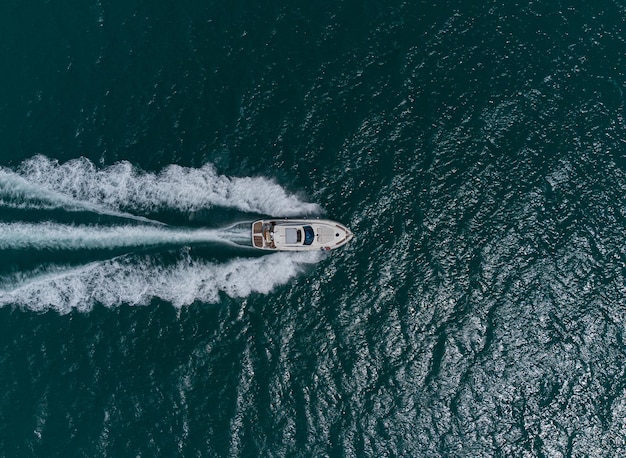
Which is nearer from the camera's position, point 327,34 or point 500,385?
point 500,385

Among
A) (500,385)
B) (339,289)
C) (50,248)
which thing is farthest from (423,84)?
(50,248)

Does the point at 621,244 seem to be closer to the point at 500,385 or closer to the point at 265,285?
the point at 500,385

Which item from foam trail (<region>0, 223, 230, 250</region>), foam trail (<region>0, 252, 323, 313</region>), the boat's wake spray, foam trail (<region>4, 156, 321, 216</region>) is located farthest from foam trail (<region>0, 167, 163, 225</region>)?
foam trail (<region>0, 252, 323, 313</region>)

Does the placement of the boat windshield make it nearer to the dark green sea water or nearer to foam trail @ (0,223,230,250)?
the dark green sea water

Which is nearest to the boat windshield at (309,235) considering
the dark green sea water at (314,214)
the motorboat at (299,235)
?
the motorboat at (299,235)

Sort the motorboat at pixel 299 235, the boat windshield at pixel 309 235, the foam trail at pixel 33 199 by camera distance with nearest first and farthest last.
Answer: the boat windshield at pixel 309 235 < the motorboat at pixel 299 235 < the foam trail at pixel 33 199

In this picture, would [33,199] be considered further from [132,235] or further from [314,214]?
[314,214]

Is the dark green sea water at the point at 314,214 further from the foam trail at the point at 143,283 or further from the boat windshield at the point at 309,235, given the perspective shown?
the boat windshield at the point at 309,235
